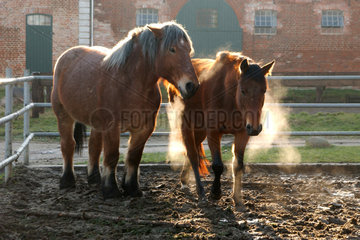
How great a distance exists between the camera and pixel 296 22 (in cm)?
2245

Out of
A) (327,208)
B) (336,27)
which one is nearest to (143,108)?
(327,208)

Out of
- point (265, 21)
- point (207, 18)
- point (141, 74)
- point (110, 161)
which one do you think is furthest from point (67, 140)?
point (265, 21)

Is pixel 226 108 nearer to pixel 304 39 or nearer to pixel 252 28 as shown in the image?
pixel 252 28

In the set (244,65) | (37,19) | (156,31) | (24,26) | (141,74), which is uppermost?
(37,19)

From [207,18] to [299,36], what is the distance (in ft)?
15.3

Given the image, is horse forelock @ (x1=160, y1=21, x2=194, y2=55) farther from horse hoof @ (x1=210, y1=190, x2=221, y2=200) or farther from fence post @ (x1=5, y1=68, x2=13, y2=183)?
fence post @ (x1=5, y1=68, x2=13, y2=183)

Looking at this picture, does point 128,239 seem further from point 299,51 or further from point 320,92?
point 299,51

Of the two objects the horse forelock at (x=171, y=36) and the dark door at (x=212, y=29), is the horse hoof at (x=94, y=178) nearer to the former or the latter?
the horse forelock at (x=171, y=36)

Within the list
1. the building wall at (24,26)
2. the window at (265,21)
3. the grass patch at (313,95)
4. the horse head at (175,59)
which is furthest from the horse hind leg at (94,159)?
the window at (265,21)

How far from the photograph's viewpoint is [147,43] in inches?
189

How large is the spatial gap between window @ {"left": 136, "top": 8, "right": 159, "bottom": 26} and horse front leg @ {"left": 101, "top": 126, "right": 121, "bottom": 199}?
1809 cm

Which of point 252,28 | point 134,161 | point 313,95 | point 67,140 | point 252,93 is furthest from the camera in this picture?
point 252,28

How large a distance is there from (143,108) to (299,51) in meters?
19.0

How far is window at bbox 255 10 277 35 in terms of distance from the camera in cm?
2267
